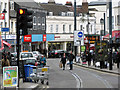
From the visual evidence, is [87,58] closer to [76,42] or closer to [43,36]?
[76,42]

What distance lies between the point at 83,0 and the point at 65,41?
14.8 m

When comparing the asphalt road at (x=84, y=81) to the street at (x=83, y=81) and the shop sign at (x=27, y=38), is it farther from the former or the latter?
the shop sign at (x=27, y=38)

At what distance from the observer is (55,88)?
65.6ft

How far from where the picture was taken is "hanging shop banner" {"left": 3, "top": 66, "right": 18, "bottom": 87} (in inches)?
709

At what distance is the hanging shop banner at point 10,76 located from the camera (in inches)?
Answer: 709

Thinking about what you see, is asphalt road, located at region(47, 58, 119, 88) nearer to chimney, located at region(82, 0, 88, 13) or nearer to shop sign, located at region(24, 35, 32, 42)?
shop sign, located at region(24, 35, 32, 42)

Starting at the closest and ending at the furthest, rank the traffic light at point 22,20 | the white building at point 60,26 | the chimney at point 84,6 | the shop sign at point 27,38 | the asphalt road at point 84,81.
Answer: the traffic light at point 22,20 → the asphalt road at point 84,81 → the shop sign at point 27,38 → the white building at point 60,26 → the chimney at point 84,6

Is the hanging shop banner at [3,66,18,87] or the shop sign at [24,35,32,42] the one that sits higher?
the shop sign at [24,35,32,42]

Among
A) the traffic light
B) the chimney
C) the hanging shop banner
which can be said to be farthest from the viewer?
the chimney

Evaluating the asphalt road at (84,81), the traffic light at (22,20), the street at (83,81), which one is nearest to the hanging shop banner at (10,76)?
the traffic light at (22,20)

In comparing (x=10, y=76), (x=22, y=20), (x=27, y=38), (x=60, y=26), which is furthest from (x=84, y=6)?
(x=10, y=76)

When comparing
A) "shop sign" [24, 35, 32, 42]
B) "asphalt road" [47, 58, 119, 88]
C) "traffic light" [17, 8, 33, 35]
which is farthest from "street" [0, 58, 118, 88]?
"shop sign" [24, 35, 32, 42]

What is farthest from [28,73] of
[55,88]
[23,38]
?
[23,38]

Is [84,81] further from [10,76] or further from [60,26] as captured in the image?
[60,26]
